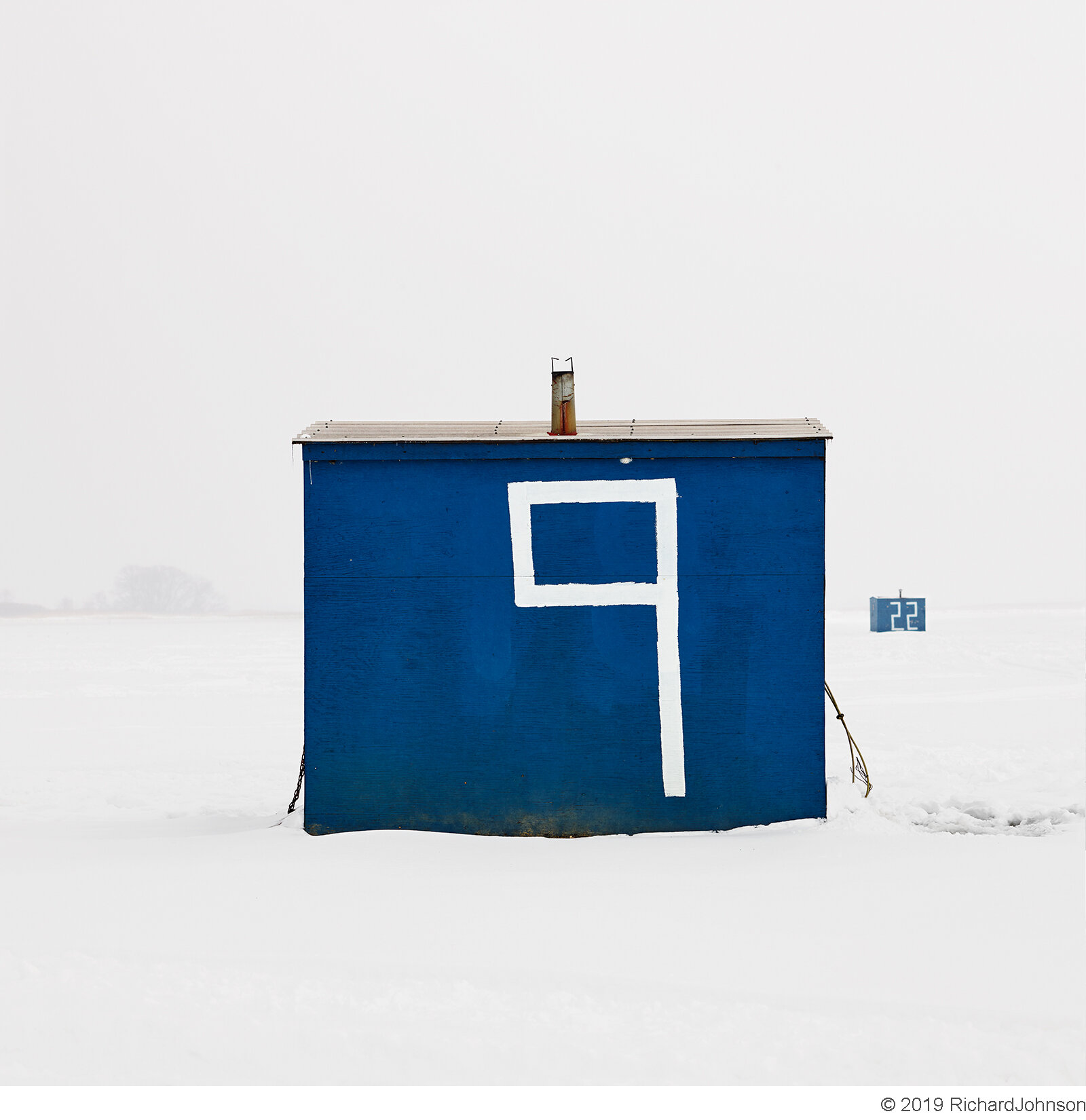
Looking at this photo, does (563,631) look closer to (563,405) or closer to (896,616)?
(563,405)

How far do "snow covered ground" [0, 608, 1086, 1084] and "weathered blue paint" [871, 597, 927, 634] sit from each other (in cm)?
2421

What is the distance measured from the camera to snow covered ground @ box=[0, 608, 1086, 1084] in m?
3.72

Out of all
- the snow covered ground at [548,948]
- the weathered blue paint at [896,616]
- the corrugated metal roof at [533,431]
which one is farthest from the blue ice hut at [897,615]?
the corrugated metal roof at [533,431]

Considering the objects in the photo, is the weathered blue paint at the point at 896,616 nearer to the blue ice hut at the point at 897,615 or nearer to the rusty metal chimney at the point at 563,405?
the blue ice hut at the point at 897,615

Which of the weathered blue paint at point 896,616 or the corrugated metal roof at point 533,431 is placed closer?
the corrugated metal roof at point 533,431

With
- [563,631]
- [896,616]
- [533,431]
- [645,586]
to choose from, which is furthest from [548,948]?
[896,616]

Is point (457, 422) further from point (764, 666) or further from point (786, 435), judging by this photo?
point (764, 666)

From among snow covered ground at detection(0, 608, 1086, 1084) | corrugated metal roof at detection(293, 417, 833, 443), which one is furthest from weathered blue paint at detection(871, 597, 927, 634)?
corrugated metal roof at detection(293, 417, 833, 443)

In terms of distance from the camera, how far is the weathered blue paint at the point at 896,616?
3228 centimetres

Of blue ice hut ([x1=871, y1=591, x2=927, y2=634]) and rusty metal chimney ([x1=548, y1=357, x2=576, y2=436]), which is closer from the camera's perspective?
rusty metal chimney ([x1=548, y1=357, x2=576, y2=436])

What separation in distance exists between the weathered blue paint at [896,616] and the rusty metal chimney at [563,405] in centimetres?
2731

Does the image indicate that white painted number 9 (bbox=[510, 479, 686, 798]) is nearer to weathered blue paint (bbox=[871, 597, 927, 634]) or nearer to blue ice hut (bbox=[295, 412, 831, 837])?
blue ice hut (bbox=[295, 412, 831, 837])
